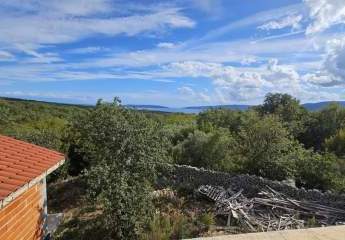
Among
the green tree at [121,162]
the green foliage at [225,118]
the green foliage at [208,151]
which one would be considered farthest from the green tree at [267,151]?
the green foliage at [225,118]

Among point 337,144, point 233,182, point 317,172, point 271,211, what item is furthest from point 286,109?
point 271,211

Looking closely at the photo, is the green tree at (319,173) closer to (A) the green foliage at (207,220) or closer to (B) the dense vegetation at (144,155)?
(B) the dense vegetation at (144,155)

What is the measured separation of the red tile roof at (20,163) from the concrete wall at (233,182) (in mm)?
9073

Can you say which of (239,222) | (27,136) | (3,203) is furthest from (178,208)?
(3,203)

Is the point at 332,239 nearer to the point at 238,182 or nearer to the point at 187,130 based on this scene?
the point at 238,182

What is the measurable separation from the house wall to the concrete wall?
9.16m

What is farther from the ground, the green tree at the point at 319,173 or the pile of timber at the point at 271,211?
the green tree at the point at 319,173

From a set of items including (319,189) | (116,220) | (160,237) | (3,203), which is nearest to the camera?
(3,203)

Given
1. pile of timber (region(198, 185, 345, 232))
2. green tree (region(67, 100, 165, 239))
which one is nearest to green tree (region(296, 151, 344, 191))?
pile of timber (region(198, 185, 345, 232))

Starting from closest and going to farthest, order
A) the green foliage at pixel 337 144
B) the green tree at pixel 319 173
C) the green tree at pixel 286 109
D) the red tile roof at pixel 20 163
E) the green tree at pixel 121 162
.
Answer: the red tile roof at pixel 20 163
the green tree at pixel 121 162
the green tree at pixel 319 173
the green foliage at pixel 337 144
the green tree at pixel 286 109

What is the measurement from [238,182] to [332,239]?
→ 16711 millimetres

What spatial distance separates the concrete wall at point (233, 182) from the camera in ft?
Result: 56.7

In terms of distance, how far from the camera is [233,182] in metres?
19.2

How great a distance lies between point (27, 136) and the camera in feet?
74.6
